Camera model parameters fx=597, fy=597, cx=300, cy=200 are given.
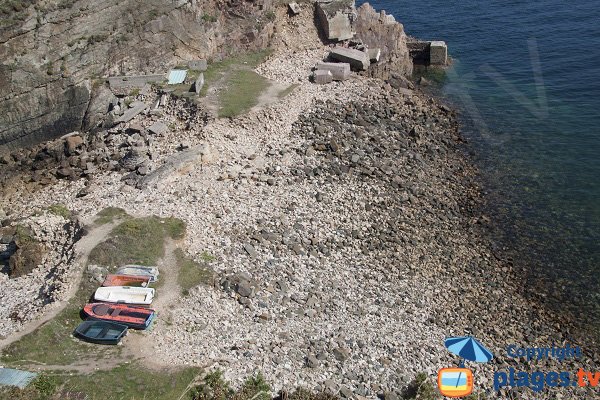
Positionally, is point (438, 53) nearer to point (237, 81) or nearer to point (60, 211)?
point (237, 81)

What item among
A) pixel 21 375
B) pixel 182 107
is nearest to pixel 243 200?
pixel 182 107

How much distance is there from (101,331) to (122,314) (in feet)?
3.55

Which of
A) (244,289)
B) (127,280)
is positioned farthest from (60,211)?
(244,289)

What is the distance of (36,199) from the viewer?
35.8m

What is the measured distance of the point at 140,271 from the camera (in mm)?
27391

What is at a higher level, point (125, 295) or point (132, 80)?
point (132, 80)

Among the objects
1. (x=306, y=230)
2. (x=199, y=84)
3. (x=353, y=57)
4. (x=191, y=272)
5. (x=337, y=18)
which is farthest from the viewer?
(x=337, y=18)

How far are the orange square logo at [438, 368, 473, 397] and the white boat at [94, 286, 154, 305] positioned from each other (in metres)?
12.9

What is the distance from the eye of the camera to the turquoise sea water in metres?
33.6

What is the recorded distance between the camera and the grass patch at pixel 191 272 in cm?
2738

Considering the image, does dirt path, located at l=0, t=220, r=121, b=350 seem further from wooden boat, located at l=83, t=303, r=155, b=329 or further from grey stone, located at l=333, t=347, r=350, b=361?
grey stone, located at l=333, t=347, r=350, b=361

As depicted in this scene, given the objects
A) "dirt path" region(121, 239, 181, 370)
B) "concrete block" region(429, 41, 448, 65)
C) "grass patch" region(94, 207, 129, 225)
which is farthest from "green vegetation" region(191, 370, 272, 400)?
"concrete block" region(429, 41, 448, 65)

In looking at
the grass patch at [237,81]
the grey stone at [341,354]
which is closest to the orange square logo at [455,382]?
the grey stone at [341,354]

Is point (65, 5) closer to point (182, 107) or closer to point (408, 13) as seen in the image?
point (182, 107)
